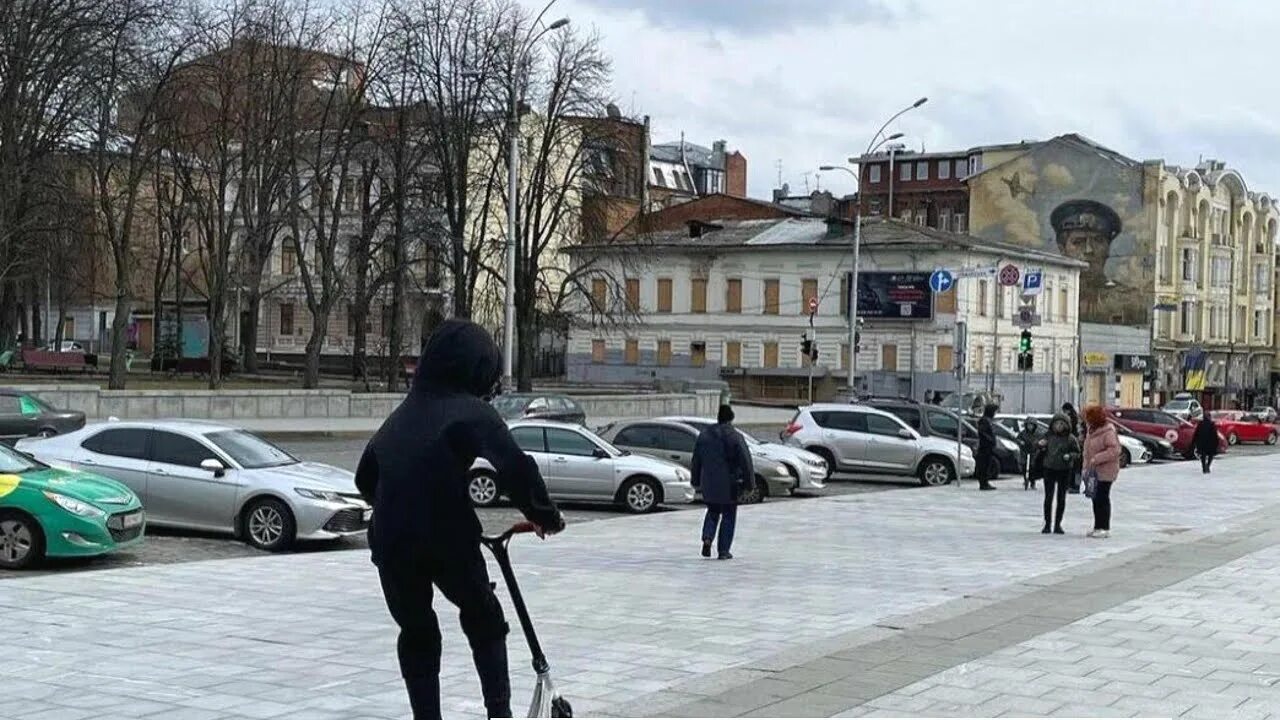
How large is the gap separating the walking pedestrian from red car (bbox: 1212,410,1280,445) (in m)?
43.3

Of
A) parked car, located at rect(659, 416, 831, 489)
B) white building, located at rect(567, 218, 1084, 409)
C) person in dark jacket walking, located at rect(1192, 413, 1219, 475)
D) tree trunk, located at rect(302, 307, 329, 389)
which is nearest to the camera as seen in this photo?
parked car, located at rect(659, 416, 831, 489)

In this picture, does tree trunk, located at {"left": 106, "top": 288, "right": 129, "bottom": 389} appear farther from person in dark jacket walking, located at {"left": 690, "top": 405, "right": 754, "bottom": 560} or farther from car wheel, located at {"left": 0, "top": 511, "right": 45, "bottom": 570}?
person in dark jacket walking, located at {"left": 690, "top": 405, "right": 754, "bottom": 560}

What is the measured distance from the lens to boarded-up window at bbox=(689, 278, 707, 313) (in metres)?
80.8

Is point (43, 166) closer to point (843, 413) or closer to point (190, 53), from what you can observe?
point (190, 53)

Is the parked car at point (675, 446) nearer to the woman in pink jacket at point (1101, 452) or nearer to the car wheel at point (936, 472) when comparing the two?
the car wheel at point (936, 472)

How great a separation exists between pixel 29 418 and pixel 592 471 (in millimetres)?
12879

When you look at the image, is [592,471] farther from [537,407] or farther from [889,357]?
[889,357]

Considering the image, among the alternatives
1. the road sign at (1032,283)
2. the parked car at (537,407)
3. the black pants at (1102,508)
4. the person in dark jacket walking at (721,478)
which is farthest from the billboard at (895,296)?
the person in dark jacket walking at (721,478)

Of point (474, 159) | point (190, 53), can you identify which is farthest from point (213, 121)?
point (474, 159)

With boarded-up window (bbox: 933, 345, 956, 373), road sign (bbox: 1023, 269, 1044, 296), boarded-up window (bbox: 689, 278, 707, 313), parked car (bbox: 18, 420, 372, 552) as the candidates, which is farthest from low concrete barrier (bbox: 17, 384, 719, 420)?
boarded-up window (bbox: 689, 278, 707, 313)

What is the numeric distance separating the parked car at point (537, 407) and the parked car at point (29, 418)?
9.49 metres

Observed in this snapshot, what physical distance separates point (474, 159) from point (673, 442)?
98.8ft

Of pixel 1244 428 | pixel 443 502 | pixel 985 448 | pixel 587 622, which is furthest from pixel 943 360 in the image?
pixel 443 502

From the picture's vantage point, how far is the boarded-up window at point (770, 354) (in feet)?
259
